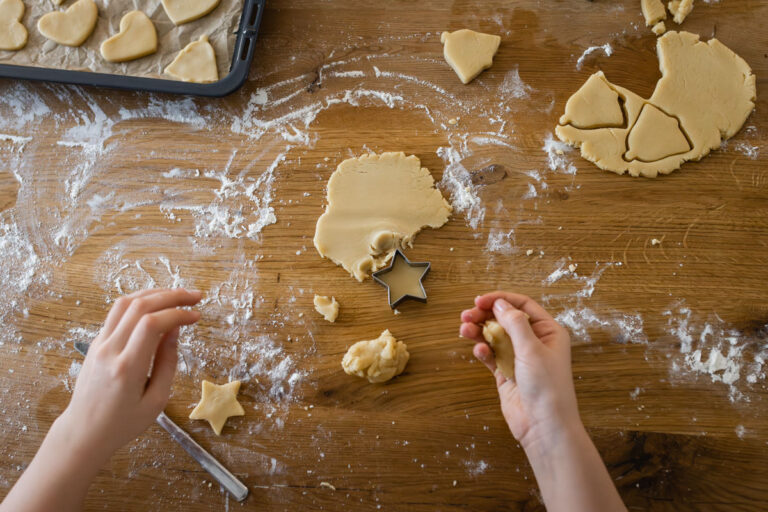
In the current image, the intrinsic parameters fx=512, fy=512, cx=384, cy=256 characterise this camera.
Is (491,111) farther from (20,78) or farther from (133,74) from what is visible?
(20,78)

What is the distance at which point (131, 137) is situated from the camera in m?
1.41

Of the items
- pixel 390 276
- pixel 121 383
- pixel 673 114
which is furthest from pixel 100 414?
pixel 673 114

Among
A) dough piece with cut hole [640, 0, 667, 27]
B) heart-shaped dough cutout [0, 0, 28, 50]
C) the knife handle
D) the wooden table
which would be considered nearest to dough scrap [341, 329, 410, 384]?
the wooden table

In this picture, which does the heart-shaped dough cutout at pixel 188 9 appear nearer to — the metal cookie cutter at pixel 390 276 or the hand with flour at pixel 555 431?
the metal cookie cutter at pixel 390 276

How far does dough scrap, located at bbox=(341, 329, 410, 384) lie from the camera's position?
1.16 metres

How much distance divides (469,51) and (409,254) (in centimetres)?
58

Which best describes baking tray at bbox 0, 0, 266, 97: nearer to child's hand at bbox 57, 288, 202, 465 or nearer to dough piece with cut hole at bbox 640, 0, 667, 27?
child's hand at bbox 57, 288, 202, 465

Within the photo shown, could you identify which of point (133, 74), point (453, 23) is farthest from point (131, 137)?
point (453, 23)

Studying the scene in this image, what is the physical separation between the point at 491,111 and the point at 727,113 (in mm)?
598

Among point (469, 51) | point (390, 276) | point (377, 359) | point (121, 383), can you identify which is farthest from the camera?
point (469, 51)

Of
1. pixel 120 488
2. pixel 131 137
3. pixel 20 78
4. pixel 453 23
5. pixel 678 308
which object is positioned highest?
pixel 453 23

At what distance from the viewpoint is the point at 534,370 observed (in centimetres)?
95

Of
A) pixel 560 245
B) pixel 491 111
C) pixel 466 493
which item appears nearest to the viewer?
pixel 466 493

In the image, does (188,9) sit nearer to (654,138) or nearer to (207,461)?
(207,461)
